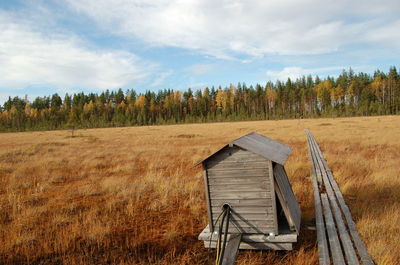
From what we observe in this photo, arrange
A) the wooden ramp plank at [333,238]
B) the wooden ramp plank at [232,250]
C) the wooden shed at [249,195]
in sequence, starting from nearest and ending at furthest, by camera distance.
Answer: the wooden ramp plank at [232,250], the wooden ramp plank at [333,238], the wooden shed at [249,195]

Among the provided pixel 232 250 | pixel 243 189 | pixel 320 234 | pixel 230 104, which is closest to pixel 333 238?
pixel 320 234

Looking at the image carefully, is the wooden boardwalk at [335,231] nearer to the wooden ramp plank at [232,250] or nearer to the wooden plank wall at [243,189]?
the wooden plank wall at [243,189]

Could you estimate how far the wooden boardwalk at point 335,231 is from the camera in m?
4.83

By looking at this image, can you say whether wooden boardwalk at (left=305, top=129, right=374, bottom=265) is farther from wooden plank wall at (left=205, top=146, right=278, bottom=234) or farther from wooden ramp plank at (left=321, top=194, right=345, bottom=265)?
wooden plank wall at (left=205, top=146, right=278, bottom=234)

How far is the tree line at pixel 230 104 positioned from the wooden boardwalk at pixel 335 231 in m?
70.9

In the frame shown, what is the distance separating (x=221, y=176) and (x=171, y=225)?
2.28 meters

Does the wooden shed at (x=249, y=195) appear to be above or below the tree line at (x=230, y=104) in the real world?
below

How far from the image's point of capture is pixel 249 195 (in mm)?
5281

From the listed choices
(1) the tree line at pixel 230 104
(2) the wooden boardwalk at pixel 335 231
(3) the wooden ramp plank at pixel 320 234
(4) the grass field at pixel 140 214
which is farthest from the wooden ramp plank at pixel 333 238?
(1) the tree line at pixel 230 104

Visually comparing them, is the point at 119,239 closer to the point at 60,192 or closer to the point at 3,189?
the point at 60,192

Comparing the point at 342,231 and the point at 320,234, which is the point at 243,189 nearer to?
the point at 320,234

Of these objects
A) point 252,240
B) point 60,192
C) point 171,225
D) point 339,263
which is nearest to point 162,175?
point 60,192

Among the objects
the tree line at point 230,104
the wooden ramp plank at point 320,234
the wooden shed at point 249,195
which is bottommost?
the wooden ramp plank at point 320,234

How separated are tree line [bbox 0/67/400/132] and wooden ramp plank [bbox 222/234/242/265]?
75.3 meters
